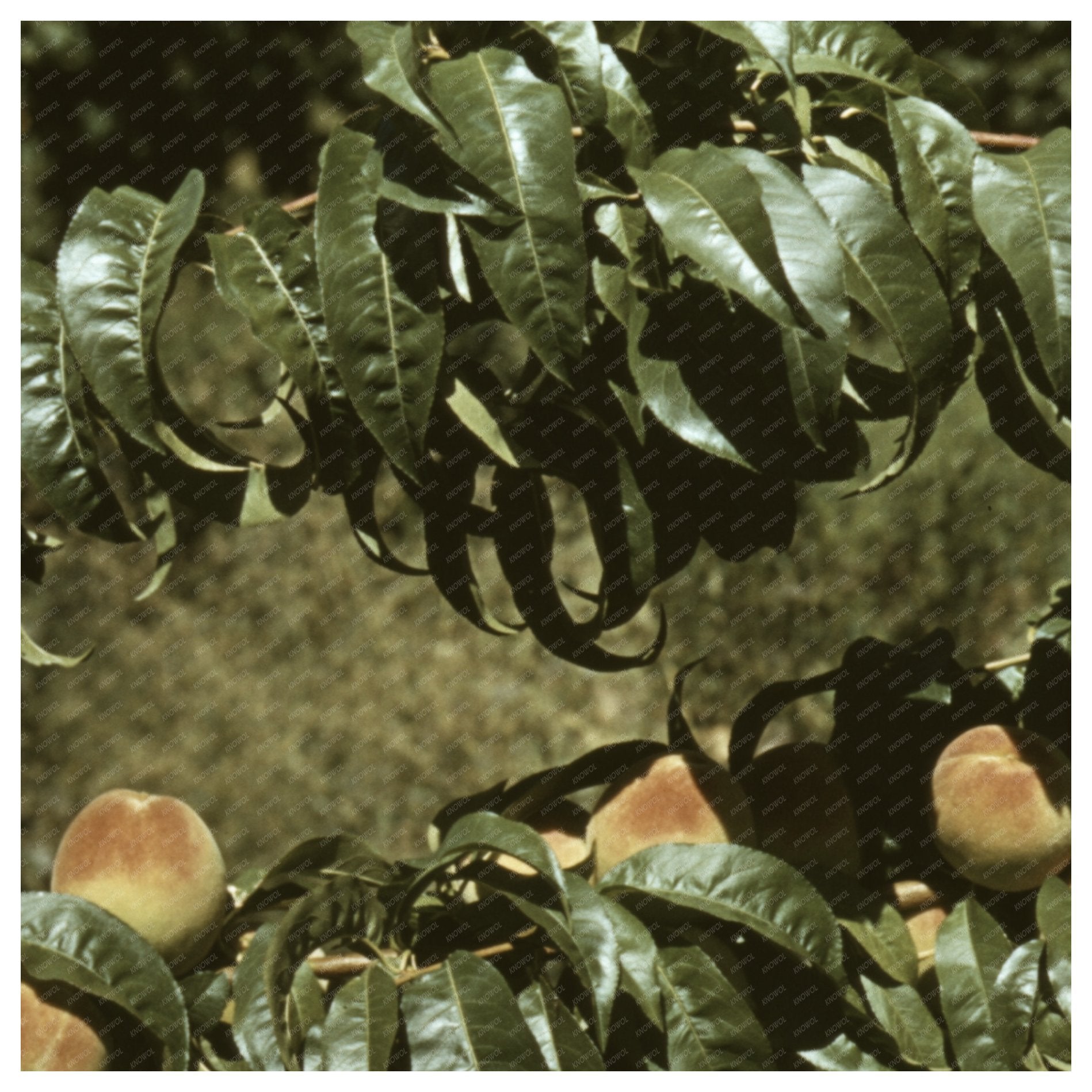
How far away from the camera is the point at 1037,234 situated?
0.66m

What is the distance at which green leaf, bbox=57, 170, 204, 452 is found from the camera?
69cm

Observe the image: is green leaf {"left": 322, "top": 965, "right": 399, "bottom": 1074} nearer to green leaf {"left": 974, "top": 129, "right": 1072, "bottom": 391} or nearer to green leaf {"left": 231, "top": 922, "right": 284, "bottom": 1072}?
green leaf {"left": 231, "top": 922, "right": 284, "bottom": 1072}

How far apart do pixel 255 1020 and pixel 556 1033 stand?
0.58ft

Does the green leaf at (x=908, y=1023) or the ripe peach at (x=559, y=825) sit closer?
the green leaf at (x=908, y=1023)

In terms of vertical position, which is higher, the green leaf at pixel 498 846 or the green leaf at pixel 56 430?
the green leaf at pixel 56 430

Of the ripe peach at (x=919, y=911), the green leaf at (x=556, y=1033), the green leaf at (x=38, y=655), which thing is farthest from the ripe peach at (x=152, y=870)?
the ripe peach at (x=919, y=911)

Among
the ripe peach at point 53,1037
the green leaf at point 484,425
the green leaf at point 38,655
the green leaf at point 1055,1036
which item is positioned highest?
the green leaf at point 484,425

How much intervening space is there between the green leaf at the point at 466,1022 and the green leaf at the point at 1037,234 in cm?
43

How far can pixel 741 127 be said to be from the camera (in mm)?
732

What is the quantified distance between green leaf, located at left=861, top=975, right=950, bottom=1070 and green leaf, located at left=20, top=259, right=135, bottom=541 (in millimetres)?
554

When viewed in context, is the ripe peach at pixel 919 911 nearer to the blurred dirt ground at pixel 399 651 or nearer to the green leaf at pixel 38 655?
the green leaf at pixel 38 655

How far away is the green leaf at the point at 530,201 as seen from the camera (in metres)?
0.64

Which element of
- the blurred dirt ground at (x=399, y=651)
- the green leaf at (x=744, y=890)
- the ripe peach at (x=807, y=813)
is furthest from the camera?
the blurred dirt ground at (x=399, y=651)

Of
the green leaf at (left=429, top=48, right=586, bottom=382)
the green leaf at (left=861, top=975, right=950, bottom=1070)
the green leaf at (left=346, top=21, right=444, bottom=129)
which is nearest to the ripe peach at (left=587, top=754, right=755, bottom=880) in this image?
the green leaf at (left=861, top=975, right=950, bottom=1070)
